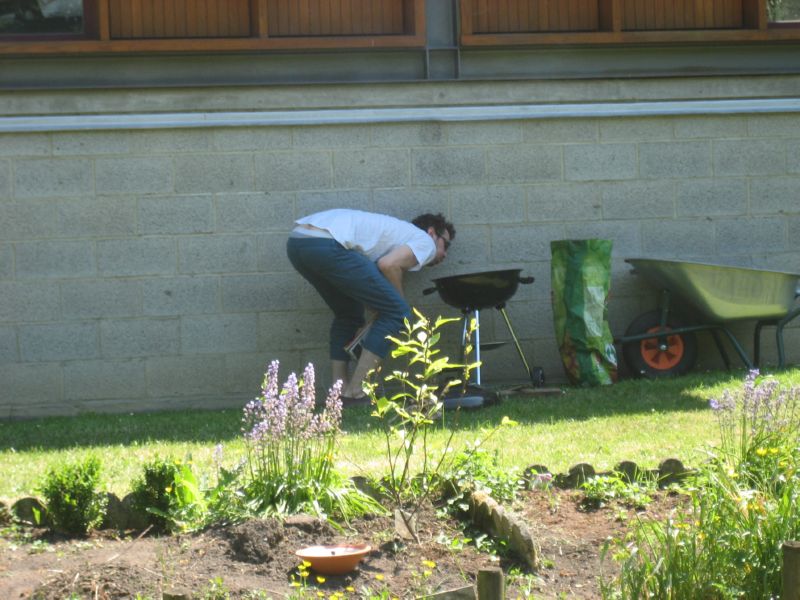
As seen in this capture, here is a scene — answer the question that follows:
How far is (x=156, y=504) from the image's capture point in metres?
4.78

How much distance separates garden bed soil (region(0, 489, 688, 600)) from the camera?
3.98 meters

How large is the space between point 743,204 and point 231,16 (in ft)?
14.9

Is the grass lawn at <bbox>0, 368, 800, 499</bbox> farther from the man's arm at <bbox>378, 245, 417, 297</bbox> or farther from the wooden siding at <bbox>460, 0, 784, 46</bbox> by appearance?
the wooden siding at <bbox>460, 0, 784, 46</bbox>

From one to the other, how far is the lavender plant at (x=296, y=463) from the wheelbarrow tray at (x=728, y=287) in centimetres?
507

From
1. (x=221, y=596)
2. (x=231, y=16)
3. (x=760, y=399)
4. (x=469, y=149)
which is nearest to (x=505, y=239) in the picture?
(x=469, y=149)

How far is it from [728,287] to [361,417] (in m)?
3.25

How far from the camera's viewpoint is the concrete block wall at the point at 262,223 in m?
9.40

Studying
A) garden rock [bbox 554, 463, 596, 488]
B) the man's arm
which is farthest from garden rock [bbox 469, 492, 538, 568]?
the man's arm

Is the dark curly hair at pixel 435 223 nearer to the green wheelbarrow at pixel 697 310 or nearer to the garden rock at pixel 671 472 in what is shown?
the green wheelbarrow at pixel 697 310

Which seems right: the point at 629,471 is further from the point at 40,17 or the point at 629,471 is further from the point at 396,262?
the point at 40,17

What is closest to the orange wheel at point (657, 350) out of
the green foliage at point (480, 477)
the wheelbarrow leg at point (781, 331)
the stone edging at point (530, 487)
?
the wheelbarrow leg at point (781, 331)

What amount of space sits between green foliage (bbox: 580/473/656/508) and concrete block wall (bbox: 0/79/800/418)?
462 centimetres

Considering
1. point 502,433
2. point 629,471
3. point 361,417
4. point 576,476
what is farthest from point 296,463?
point 361,417

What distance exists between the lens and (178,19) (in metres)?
9.78
